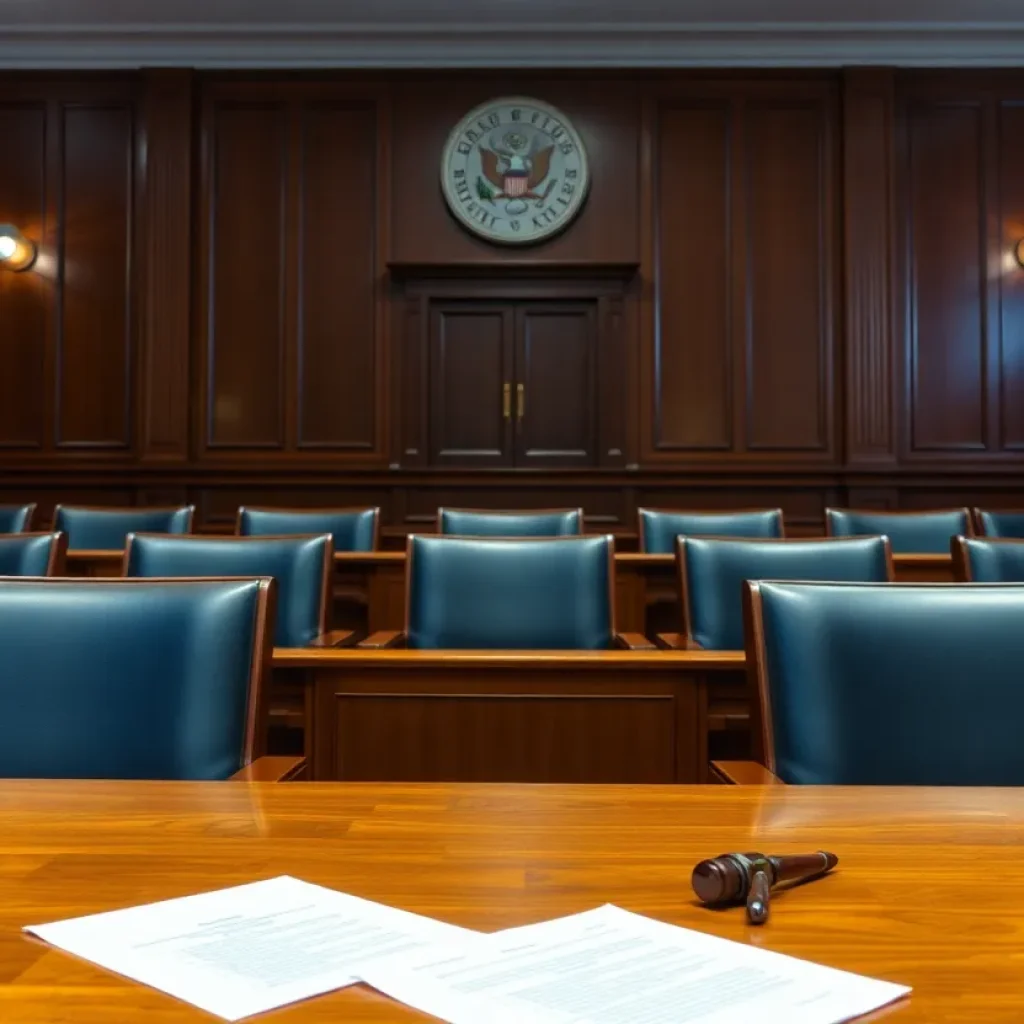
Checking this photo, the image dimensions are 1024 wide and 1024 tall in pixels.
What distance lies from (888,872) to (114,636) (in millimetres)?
1017

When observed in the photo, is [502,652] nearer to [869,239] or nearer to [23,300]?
[869,239]

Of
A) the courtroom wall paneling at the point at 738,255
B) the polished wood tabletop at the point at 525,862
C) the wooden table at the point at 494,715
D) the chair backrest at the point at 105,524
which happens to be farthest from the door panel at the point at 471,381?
the polished wood tabletop at the point at 525,862

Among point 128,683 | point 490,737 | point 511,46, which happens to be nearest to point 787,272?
point 511,46

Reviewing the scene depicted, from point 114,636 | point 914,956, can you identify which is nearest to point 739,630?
point 114,636

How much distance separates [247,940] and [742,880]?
1.07 feet

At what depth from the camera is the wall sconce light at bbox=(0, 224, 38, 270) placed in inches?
254

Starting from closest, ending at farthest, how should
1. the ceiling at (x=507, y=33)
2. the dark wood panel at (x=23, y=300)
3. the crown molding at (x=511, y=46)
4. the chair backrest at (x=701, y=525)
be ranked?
1. the chair backrest at (x=701, y=525)
2. the ceiling at (x=507, y=33)
3. the crown molding at (x=511, y=46)
4. the dark wood panel at (x=23, y=300)

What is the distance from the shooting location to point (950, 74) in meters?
6.43

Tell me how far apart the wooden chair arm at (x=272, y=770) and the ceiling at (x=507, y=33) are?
5394 mm

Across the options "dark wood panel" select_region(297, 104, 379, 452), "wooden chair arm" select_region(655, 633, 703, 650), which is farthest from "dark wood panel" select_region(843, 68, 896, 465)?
"wooden chair arm" select_region(655, 633, 703, 650)

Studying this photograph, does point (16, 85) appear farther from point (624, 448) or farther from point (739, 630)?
point (739, 630)

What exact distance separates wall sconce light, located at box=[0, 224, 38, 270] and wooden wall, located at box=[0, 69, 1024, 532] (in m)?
0.60

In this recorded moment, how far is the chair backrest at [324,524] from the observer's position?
3715 millimetres

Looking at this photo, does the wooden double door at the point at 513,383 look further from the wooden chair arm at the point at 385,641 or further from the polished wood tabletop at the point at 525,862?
the polished wood tabletop at the point at 525,862
